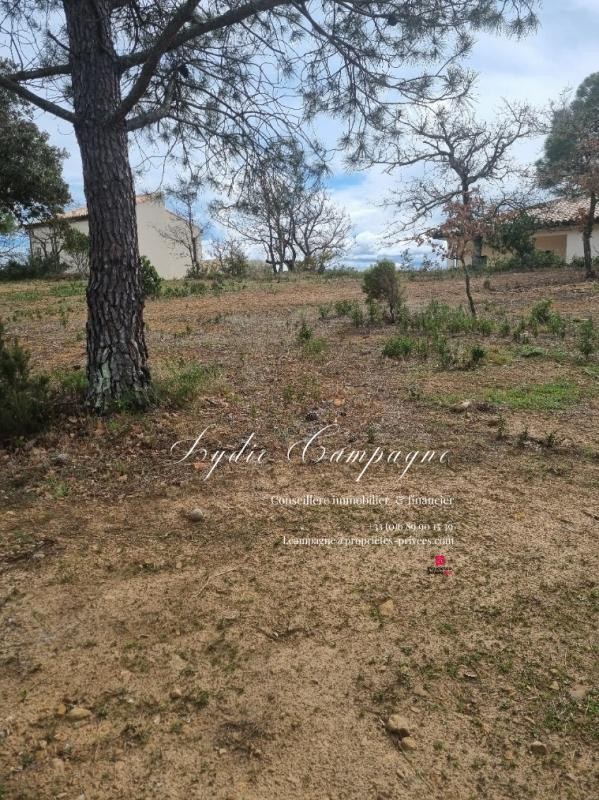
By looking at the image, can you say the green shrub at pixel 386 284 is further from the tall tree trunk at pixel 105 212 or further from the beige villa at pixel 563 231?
the beige villa at pixel 563 231

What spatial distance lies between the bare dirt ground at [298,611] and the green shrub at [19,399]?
0.51 ft

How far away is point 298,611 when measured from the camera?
72.9 inches

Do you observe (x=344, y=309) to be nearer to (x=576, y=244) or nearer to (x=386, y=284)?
(x=386, y=284)

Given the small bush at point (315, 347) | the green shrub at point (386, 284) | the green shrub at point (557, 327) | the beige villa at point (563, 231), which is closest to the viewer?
the small bush at point (315, 347)

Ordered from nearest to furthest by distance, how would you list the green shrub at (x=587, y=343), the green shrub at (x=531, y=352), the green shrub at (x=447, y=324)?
the green shrub at (x=587, y=343)
the green shrub at (x=531, y=352)
the green shrub at (x=447, y=324)

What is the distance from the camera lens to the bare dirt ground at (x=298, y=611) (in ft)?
4.34

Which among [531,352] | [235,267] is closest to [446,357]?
[531,352]

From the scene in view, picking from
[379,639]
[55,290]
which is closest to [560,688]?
[379,639]

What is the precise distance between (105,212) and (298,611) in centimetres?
277

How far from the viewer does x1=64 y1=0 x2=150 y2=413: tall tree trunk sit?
3.41 meters

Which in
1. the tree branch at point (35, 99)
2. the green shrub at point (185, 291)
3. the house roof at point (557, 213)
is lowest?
the green shrub at point (185, 291)

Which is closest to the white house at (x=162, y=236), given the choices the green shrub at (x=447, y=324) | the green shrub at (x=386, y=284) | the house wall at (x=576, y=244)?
the house wall at (x=576, y=244)

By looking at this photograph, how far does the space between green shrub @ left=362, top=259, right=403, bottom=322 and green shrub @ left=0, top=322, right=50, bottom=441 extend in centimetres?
488

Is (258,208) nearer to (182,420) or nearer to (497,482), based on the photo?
(182,420)
